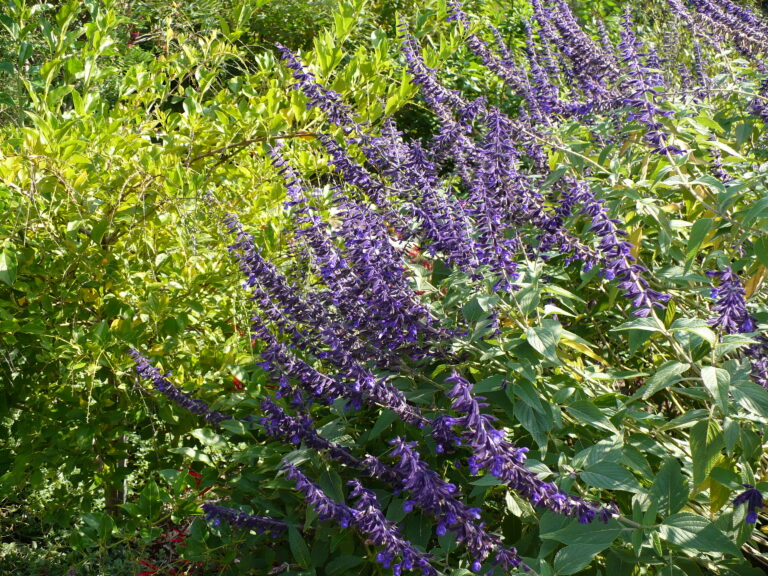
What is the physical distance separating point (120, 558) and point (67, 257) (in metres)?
1.68

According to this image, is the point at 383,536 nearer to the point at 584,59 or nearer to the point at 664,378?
the point at 664,378

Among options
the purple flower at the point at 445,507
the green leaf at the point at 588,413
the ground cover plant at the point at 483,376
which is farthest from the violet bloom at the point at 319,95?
the purple flower at the point at 445,507

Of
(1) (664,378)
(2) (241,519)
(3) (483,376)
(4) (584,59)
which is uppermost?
(4) (584,59)

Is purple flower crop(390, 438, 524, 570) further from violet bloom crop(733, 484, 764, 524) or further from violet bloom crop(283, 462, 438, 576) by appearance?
violet bloom crop(733, 484, 764, 524)

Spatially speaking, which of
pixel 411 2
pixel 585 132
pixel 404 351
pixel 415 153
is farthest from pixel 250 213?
pixel 411 2

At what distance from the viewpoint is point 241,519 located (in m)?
1.98

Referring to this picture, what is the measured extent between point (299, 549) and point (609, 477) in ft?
2.83

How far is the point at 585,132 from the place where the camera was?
130 inches

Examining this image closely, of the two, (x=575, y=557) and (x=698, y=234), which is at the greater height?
(x=698, y=234)

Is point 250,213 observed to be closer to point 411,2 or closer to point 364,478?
point 364,478

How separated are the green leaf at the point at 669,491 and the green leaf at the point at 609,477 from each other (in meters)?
0.05

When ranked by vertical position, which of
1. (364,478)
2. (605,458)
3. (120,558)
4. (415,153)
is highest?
(415,153)

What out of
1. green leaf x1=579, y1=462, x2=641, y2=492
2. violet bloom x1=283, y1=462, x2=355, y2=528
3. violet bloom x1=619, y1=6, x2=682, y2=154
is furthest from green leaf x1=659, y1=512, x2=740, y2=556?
violet bloom x1=619, y1=6, x2=682, y2=154

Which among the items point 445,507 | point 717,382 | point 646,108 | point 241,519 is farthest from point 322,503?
point 646,108
